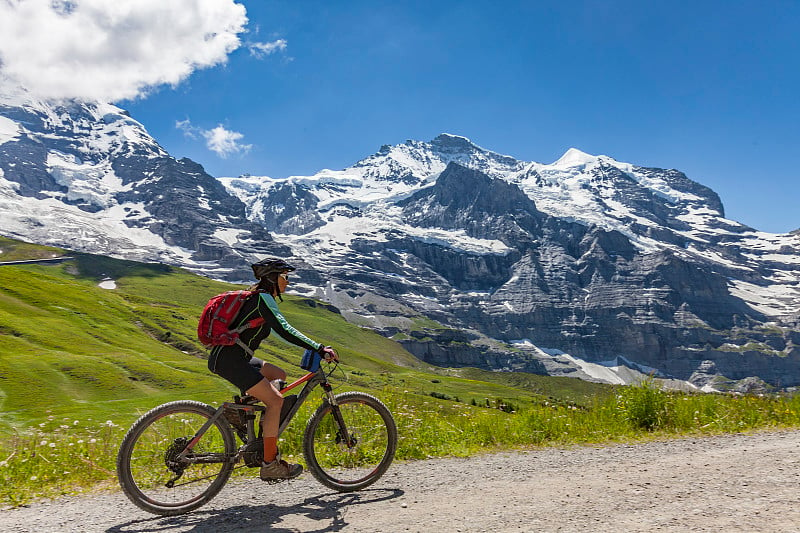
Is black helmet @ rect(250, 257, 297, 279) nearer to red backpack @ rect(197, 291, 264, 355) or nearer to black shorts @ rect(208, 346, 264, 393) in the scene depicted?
red backpack @ rect(197, 291, 264, 355)

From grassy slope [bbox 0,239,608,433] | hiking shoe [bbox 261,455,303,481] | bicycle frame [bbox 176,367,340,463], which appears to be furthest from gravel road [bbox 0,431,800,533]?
grassy slope [bbox 0,239,608,433]

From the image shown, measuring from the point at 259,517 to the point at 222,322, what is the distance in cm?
304

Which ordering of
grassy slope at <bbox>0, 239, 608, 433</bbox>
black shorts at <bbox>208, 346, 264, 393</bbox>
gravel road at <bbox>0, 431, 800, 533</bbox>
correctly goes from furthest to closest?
grassy slope at <bbox>0, 239, 608, 433</bbox> < black shorts at <bbox>208, 346, 264, 393</bbox> < gravel road at <bbox>0, 431, 800, 533</bbox>

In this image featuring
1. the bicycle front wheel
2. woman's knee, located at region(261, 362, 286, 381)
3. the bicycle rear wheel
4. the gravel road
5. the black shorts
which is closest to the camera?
the gravel road

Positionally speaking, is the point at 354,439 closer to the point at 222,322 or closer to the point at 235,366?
the point at 235,366

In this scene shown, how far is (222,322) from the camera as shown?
28.3 feet

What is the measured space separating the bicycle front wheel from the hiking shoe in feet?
2.78

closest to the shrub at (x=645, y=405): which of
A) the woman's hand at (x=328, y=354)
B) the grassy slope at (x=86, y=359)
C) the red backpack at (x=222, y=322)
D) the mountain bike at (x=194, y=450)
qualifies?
the mountain bike at (x=194, y=450)

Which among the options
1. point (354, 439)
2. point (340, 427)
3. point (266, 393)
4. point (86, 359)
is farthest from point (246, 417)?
point (86, 359)

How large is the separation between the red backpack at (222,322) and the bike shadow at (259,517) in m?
2.58

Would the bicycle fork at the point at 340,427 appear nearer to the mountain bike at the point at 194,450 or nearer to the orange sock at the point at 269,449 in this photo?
the mountain bike at the point at 194,450

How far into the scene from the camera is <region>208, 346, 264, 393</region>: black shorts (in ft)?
28.7

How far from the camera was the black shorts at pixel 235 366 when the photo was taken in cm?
873

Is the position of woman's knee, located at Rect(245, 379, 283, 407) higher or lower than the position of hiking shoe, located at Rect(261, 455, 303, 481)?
higher
